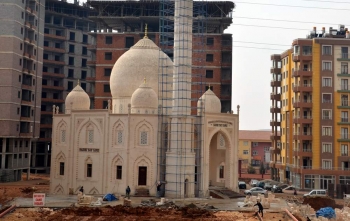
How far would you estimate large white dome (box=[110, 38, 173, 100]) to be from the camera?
150 feet

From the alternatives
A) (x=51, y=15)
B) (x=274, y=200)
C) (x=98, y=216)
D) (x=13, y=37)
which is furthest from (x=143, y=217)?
(x=51, y=15)

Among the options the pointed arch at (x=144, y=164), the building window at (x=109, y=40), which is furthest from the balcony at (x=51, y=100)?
the pointed arch at (x=144, y=164)

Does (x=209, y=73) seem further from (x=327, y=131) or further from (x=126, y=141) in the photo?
(x=126, y=141)

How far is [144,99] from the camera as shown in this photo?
42.0 metres

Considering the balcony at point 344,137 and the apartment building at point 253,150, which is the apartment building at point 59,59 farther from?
the balcony at point 344,137

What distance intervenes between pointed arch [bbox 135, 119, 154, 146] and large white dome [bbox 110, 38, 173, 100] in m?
5.40

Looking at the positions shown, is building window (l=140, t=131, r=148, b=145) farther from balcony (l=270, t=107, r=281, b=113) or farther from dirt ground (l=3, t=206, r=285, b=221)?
balcony (l=270, t=107, r=281, b=113)

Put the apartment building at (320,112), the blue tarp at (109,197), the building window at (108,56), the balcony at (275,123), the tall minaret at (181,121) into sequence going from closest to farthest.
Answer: the blue tarp at (109,197) < the tall minaret at (181,121) < the apartment building at (320,112) < the building window at (108,56) < the balcony at (275,123)

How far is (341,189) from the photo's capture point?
5159 centimetres

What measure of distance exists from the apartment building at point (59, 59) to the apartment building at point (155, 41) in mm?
7705

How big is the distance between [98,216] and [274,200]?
14685 millimetres

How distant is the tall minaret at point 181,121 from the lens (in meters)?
39.6

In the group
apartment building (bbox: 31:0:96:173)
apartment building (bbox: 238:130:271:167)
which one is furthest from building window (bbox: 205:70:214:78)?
apartment building (bbox: 238:130:271:167)

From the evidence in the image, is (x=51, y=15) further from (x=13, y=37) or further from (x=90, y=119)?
(x=90, y=119)
